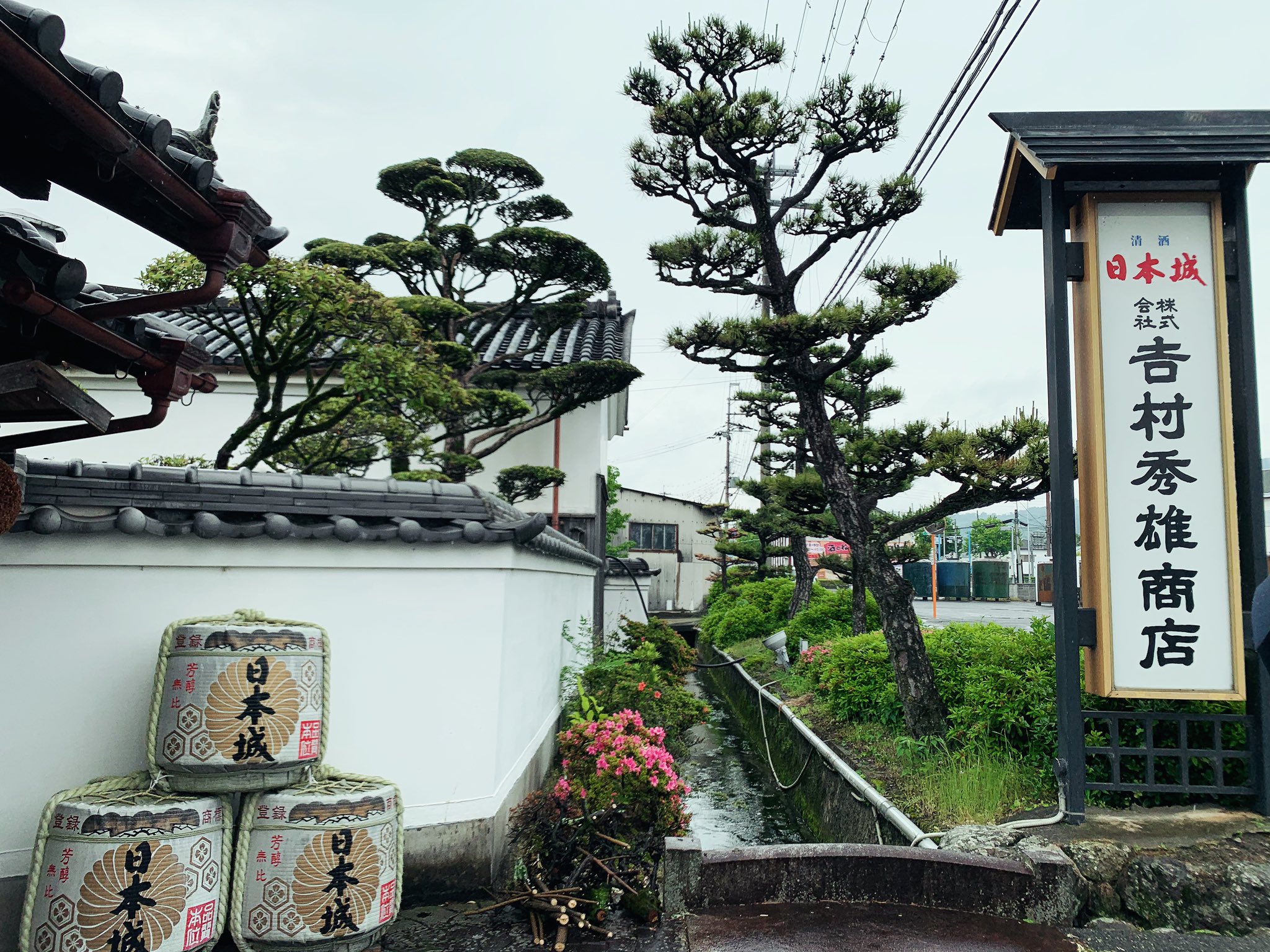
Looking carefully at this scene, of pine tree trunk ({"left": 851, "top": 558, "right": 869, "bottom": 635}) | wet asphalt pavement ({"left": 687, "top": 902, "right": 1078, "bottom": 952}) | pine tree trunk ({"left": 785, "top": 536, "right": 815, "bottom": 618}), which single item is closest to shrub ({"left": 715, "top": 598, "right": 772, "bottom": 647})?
pine tree trunk ({"left": 785, "top": 536, "right": 815, "bottom": 618})

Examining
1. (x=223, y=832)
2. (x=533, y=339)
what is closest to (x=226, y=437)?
(x=533, y=339)

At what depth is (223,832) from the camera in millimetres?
4570

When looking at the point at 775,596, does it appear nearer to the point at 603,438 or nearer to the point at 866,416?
the point at 866,416

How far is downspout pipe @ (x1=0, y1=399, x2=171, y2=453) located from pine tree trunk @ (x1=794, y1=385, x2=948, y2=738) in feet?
25.5

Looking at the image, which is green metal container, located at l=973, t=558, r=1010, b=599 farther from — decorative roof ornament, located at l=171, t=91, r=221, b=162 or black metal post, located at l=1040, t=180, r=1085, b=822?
decorative roof ornament, located at l=171, t=91, r=221, b=162

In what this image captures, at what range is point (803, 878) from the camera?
17.4 ft

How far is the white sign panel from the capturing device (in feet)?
20.6

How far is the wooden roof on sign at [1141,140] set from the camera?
6.44 meters

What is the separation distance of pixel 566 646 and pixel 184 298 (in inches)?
320

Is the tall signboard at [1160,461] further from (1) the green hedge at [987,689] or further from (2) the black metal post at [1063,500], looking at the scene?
(1) the green hedge at [987,689]

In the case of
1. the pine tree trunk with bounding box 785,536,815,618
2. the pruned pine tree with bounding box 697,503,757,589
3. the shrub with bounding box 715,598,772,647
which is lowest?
the shrub with bounding box 715,598,772,647

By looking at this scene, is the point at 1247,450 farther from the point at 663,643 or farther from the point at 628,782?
the point at 663,643

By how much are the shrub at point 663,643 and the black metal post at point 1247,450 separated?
10.2 m

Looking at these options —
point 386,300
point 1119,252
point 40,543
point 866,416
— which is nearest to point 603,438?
point 866,416
